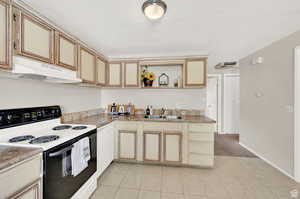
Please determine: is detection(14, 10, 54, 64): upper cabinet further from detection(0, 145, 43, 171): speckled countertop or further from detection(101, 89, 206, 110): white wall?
detection(101, 89, 206, 110): white wall

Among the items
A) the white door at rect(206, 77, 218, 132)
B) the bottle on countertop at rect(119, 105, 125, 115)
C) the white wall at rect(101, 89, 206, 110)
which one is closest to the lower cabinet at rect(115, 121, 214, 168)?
the bottle on countertop at rect(119, 105, 125, 115)

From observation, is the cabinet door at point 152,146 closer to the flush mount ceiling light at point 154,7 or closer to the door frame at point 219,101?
the flush mount ceiling light at point 154,7

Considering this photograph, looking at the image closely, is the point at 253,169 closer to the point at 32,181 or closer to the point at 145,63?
the point at 145,63

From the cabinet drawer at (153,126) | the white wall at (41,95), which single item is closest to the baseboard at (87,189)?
the cabinet drawer at (153,126)

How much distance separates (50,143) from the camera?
111 centimetres

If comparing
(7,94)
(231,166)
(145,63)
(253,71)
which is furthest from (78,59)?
(253,71)

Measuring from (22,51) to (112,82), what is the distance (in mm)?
1724

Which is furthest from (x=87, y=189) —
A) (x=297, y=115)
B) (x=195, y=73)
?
(x=297, y=115)

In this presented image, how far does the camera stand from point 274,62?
2396 millimetres

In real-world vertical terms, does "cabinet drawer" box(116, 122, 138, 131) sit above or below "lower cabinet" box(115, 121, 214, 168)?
above

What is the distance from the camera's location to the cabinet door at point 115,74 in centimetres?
284

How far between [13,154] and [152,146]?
6.14ft

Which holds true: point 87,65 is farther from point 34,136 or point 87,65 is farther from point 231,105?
point 231,105

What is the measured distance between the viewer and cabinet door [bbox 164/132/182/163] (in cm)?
230
